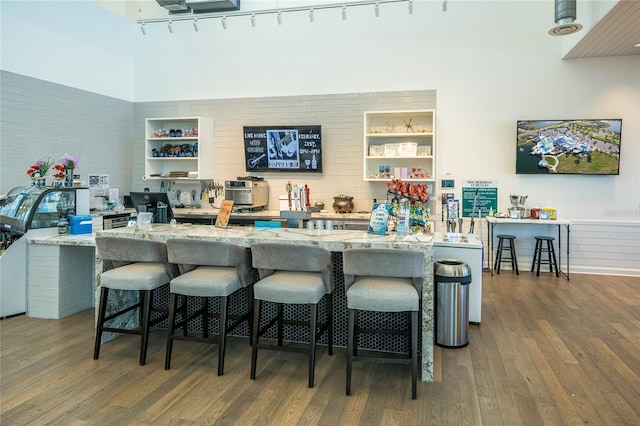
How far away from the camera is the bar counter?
3.01m

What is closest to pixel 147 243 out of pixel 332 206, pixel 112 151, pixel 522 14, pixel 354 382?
pixel 354 382

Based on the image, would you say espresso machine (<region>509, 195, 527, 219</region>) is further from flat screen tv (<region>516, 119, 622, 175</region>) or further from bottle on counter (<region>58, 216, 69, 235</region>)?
bottle on counter (<region>58, 216, 69, 235</region>)

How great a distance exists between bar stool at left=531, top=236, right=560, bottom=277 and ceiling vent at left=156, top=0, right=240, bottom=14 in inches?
240

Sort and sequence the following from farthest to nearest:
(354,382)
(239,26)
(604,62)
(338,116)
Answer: (239,26)
(338,116)
(604,62)
(354,382)

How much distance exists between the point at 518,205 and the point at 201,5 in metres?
6.06

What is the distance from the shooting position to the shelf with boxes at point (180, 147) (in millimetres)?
7320

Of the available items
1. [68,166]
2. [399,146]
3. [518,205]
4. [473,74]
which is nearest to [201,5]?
[68,166]

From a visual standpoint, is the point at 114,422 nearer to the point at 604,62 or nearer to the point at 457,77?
the point at 457,77

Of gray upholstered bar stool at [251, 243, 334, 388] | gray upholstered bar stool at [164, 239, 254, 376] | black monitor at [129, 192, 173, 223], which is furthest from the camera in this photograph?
black monitor at [129, 192, 173, 223]

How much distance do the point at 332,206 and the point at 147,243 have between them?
4.07m

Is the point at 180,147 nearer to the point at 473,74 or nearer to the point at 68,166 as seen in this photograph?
the point at 68,166

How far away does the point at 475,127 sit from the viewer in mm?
6762

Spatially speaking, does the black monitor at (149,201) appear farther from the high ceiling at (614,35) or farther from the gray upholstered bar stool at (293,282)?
the high ceiling at (614,35)

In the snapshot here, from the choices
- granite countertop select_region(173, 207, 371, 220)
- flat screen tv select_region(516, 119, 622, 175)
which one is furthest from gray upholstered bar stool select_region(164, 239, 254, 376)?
flat screen tv select_region(516, 119, 622, 175)
